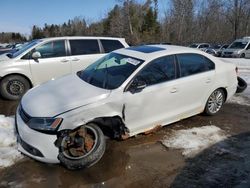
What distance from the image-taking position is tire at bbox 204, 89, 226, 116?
6.20 m

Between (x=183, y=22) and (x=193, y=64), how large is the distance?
1739 inches

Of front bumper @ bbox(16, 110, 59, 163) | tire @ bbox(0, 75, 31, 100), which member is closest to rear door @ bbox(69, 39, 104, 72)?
tire @ bbox(0, 75, 31, 100)

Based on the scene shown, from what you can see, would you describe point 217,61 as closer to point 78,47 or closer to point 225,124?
point 225,124

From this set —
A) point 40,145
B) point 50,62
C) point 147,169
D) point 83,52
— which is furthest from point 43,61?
point 147,169

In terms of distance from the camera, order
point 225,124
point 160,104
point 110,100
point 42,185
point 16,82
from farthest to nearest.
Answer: point 16,82 < point 225,124 < point 160,104 < point 110,100 < point 42,185

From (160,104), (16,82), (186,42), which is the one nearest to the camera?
(160,104)

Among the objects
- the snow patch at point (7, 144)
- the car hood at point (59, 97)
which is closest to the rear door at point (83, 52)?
the snow patch at point (7, 144)

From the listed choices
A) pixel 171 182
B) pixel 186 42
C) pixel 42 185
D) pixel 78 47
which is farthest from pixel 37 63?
pixel 186 42

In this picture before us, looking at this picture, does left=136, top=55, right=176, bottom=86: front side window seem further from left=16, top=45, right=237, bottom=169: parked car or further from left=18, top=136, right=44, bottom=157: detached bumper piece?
left=18, top=136, right=44, bottom=157: detached bumper piece

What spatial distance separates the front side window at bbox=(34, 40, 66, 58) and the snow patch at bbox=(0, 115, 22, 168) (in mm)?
2840

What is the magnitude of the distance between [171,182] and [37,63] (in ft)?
17.7

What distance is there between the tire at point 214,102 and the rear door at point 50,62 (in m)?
4.07

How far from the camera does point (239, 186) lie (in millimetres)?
3818

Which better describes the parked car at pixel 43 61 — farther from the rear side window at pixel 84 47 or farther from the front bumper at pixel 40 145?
the front bumper at pixel 40 145
